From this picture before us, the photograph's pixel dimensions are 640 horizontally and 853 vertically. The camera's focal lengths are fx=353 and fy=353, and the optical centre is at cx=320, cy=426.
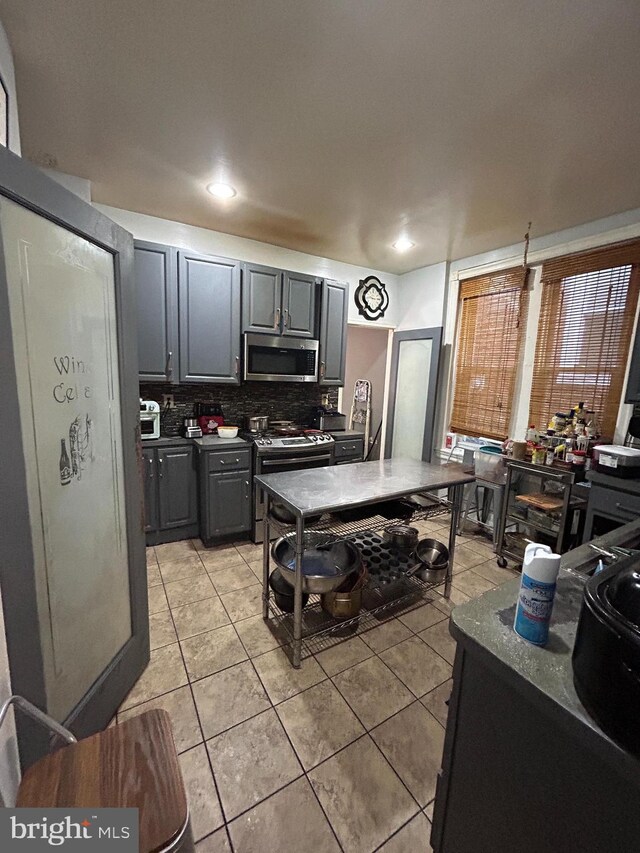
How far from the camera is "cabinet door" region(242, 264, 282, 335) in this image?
3.10m

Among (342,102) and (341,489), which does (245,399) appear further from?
(342,102)

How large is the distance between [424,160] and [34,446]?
7.56 ft

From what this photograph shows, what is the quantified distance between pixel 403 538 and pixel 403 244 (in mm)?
2590

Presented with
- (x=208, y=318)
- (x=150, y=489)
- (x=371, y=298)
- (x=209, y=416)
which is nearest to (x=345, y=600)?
(x=150, y=489)

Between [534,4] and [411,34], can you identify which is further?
[411,34]

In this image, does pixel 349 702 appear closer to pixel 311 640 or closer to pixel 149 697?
pixel 311 640

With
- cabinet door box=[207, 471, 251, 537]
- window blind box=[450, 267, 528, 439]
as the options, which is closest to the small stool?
cabinet door box=[207, 471, 251, 537]

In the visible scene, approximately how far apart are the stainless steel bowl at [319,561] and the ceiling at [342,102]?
2.20m

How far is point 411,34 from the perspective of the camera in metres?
1.26

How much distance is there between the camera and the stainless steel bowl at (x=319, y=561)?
1816 mm

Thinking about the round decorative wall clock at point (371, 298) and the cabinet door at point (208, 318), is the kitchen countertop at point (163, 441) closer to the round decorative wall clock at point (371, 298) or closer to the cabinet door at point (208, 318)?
the cabinet door at point (208, 318)

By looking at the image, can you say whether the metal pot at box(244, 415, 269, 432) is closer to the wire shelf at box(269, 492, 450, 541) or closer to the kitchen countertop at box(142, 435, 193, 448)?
the kitchen countertop at box(142, 435, 193, 448)

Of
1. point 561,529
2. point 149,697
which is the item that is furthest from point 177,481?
point 561,529

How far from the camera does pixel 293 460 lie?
3123 millimetres
